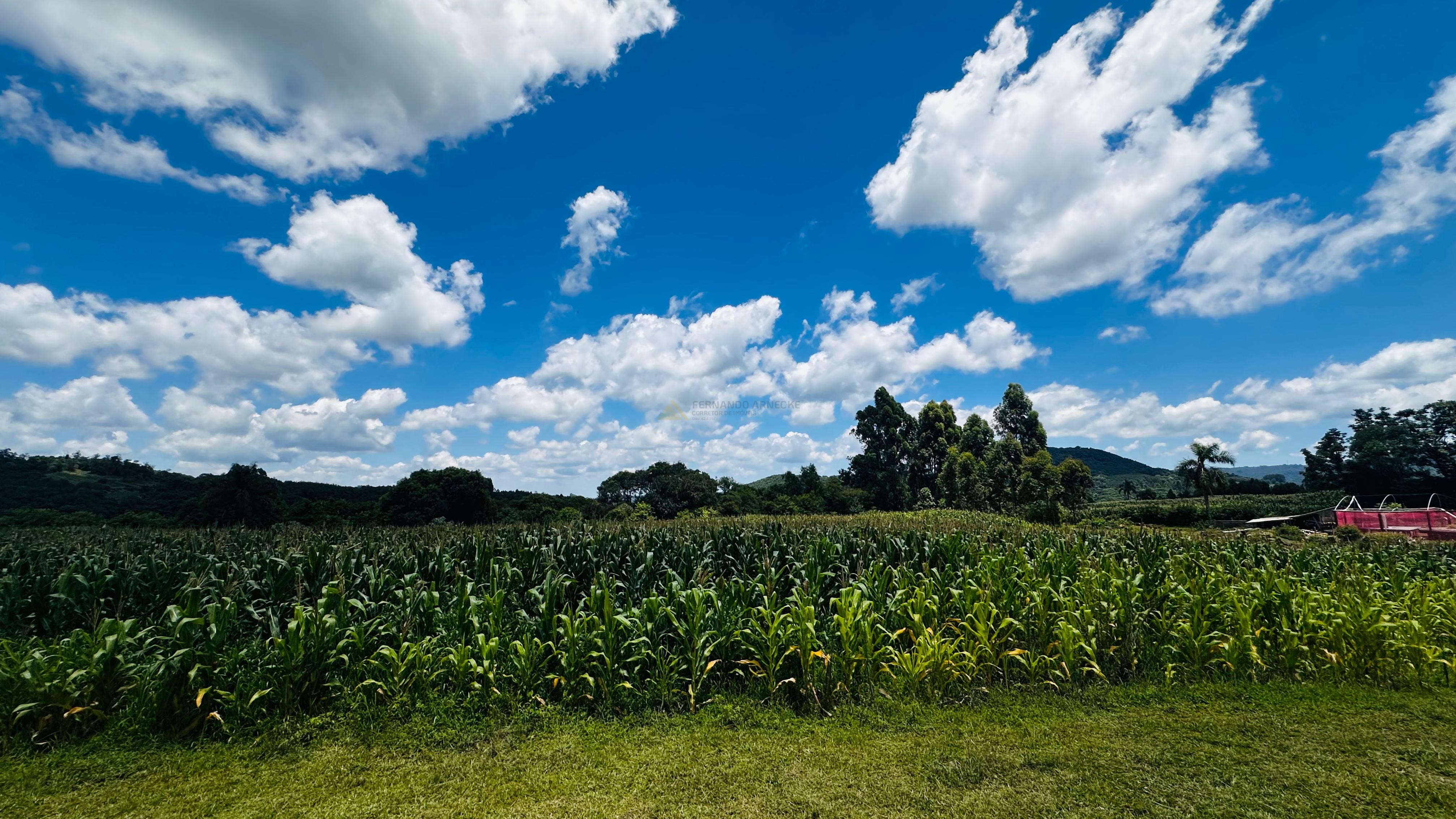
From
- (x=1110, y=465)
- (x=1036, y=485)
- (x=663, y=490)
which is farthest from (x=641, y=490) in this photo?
(x=1110, y=465)

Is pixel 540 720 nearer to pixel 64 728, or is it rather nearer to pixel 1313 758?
pixel 64 728

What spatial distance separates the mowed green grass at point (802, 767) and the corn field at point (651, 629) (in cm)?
39

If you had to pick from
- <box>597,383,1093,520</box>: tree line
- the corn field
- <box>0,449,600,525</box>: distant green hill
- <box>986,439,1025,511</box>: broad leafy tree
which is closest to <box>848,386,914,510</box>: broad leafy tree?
<box>597,383,1093,520</box>: tree line

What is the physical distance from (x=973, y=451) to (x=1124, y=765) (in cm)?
4698

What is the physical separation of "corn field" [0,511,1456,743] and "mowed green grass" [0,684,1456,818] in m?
A: 0.39

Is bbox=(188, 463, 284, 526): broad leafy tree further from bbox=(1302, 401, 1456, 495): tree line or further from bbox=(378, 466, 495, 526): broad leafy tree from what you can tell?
bbox=(1302, 401, 1456, 495): tree line

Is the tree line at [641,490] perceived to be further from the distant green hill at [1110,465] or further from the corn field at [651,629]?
the distant green hill at [1110,465]

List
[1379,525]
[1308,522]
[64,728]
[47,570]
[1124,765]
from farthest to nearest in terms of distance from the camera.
Answer: 1. [1308,522]
2. [1379,525]
3. [47,570]
4. [64,728]
5. [1124,765]

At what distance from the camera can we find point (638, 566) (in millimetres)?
7824

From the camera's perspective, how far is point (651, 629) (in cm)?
542

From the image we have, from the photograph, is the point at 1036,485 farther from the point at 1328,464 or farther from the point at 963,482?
the point at 1328,464

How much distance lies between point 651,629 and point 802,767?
2033mm

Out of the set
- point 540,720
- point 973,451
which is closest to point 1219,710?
point 540,720

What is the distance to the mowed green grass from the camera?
3.41 meters
